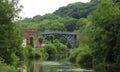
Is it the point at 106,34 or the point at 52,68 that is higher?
the point at 106,34

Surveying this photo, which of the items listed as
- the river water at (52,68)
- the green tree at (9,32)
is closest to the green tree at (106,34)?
the river water at (52,68)

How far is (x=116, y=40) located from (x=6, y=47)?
1589cm

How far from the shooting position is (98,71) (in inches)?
1854

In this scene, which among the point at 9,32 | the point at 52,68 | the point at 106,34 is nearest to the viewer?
the point at 9,32

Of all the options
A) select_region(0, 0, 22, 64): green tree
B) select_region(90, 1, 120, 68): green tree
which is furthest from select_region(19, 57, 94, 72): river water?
select_region(0, 0, 22, 64): green tree

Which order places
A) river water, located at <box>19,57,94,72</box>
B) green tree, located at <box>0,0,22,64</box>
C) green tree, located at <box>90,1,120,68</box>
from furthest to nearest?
river water, located at <box>19,57,94,72</box>, green tree, located at <box>90,1,120,68</box>, green tree, located at <box>0,0,22,64</box>

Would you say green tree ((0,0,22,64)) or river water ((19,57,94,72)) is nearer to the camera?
green tree ((0,0,22,64))

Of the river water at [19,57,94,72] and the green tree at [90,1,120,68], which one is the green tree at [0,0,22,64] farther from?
the green tree at [90,1,120,68]

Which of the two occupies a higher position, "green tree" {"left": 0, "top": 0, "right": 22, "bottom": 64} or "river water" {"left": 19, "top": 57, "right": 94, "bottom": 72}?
"green tree" {"left": 0, "top": 0, "right": 22, "bottom": 64}

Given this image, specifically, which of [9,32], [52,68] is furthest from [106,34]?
[9,32]

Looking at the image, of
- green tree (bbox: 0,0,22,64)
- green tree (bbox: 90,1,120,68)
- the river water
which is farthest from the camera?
the river water

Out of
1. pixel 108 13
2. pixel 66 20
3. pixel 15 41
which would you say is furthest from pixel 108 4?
pixel 66 20

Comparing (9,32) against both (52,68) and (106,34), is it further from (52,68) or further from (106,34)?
(52,68)

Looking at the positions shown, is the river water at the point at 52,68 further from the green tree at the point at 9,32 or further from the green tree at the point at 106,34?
the green tree at the point at 9,32
